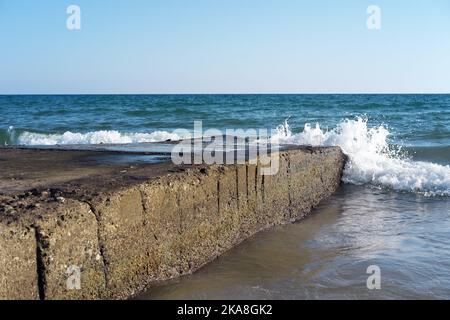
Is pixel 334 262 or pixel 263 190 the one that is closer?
pixel 334 262

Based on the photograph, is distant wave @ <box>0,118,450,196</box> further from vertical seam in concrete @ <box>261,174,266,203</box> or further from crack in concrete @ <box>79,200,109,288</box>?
crack in concrete @ <box>79,200,109,288</box>

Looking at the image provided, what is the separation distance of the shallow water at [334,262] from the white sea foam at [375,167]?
159 centimetres

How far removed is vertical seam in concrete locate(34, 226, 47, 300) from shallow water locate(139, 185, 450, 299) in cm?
80

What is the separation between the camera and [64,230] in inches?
100

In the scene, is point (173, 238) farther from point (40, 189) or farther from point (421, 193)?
point (421, 193)

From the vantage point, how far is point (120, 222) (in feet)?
9.75

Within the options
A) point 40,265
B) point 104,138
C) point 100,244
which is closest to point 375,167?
point 100,244

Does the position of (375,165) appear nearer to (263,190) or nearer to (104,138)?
(263,190)

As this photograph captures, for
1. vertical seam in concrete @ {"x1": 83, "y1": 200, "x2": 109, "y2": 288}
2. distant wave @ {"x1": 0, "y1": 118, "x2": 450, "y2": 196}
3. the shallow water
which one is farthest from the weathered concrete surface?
distant wave @ {"x1": 0, "y1": 118, "x2": 450, "y2": 196}

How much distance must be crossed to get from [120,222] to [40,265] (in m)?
0.62

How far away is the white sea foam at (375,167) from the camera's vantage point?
7395mm

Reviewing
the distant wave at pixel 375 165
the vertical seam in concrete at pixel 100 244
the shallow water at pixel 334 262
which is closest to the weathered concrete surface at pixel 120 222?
the vertical seam in concrete at pixel 100 244

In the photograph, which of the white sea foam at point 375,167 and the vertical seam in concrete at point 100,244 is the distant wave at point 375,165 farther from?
the vertical seam in concrete at point 100,244
